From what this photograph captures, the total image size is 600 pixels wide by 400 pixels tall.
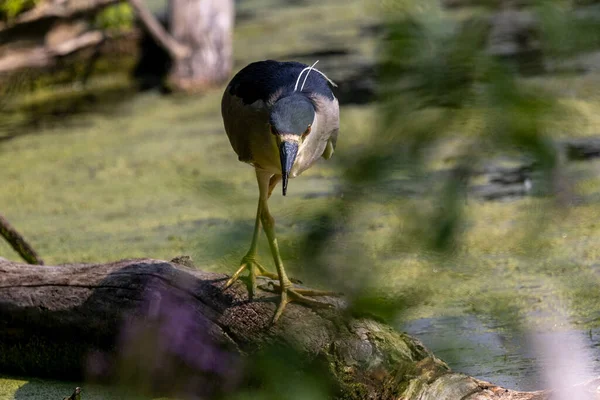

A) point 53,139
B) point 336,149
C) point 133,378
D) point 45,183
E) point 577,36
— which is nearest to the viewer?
point 577,36

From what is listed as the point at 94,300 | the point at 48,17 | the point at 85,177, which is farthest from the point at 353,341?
the point at 48,17

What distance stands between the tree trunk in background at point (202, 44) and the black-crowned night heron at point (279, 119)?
3.26 meters

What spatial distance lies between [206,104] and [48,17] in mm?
1009

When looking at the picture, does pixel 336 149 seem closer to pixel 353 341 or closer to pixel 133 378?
pixel 353 341

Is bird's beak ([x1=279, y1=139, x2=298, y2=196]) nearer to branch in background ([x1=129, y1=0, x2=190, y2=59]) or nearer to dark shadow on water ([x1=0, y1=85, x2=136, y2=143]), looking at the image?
dark shadow on water ([x1=0, y1=85, x2=136, y2=143])

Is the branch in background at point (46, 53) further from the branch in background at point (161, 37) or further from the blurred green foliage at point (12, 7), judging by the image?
the branch in background at point (161, 37)

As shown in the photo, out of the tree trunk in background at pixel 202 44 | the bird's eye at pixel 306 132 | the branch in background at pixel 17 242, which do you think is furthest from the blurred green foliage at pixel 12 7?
the bird's eye at pixel 306 132

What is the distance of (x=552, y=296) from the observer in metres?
2.64

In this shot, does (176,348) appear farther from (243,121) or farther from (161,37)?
(161,37)

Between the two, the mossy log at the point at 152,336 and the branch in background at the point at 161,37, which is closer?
the mossy log at the point at 152,336

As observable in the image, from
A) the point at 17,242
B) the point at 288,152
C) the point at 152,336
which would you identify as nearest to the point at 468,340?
the point at 288,152

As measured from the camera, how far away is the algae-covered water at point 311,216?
0.61 meters

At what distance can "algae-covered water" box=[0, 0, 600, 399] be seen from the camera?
606 mm

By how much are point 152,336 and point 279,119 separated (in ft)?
2.69
